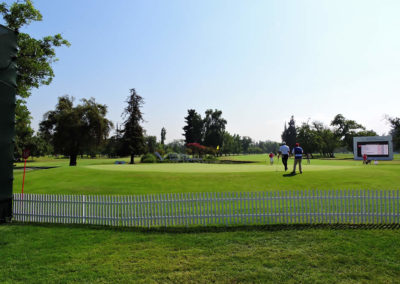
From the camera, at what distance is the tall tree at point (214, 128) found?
91.3 metres

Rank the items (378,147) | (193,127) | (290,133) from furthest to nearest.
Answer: (290,133) → (193,127) → (378,147)

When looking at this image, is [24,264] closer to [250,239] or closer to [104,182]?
[250,239]

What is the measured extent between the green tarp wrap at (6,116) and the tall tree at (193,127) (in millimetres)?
80408

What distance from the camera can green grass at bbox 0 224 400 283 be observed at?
5.37m

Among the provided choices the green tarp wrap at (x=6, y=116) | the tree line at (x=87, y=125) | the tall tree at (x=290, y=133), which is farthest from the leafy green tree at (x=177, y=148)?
the green tarp wrap at (x=6, y=116)

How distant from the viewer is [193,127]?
91062 mm

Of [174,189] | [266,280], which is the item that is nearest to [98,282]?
[266,280]

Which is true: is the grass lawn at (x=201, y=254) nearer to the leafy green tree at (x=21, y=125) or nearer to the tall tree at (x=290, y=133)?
the leafy green tree at (x=21, y=125)

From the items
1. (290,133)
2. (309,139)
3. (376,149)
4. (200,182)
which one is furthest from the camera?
(290,133)

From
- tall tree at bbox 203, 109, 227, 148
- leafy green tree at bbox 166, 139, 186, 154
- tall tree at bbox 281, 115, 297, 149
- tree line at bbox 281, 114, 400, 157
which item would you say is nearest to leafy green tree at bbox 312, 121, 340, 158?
tree line at bbox 281, 114, 400, 157

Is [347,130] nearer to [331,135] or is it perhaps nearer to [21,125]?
[331,135]

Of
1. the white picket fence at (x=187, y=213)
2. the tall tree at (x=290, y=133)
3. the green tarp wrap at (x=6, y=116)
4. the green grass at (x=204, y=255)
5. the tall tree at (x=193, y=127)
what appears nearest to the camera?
the green grass at (x=204, y=255)

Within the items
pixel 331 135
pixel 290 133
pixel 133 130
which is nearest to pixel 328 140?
pixel 331 135

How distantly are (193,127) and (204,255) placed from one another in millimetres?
85138
